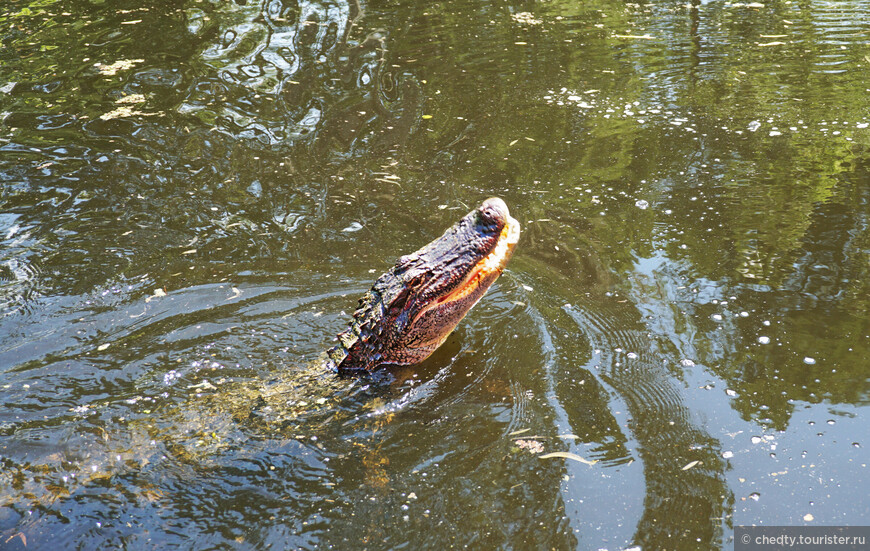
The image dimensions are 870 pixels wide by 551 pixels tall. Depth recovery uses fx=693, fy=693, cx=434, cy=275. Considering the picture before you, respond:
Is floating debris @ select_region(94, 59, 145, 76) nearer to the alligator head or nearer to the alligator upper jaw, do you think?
the alligator head

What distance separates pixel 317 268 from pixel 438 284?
1541 mm

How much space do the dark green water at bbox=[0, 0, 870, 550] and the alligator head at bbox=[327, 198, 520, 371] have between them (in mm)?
242

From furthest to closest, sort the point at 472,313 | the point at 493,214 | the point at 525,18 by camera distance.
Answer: the point at 525,18
the point at 472,313
the point at 493,214

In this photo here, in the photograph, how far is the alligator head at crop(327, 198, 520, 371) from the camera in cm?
430

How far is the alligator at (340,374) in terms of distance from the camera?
397cm

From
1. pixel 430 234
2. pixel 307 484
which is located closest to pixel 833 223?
pixel 430 234

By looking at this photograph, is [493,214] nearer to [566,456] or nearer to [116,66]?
[566,456]

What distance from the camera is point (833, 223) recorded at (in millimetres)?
5602

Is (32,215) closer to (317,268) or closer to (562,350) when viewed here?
(317,268)

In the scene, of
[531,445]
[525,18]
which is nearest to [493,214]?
[531,445]

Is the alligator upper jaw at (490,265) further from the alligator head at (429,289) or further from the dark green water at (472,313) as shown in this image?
the dark green water at (472,313)

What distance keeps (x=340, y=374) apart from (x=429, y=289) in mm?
807

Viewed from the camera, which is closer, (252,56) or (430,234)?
(430,234)

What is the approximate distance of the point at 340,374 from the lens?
14.6 ft
